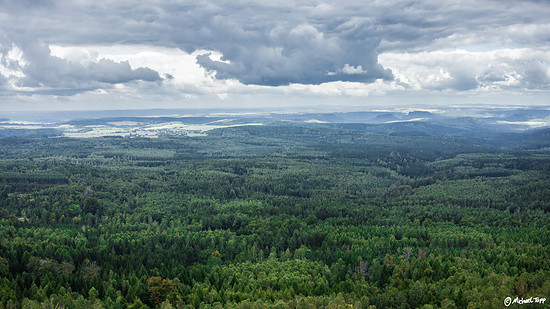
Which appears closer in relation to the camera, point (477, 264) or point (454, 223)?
point (477, 264)

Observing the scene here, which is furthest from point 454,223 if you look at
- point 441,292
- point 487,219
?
point 441,292

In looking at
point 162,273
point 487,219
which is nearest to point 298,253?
point 162,273

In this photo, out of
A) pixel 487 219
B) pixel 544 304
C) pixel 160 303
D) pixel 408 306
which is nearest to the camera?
pixel 544 304

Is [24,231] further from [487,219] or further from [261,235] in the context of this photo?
[487,219]

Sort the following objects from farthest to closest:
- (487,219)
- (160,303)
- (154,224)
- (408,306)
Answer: (487,219), (154,224), (160,303), (408,306)

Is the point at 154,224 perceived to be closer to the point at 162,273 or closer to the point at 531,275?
the point at 162,273

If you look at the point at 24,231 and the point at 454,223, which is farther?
the point at 454,223

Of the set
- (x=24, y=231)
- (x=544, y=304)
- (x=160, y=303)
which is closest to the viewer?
(x=544, y=304)

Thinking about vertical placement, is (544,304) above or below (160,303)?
above

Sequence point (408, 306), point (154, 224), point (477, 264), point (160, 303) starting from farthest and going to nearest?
1. point (154, 224)
2. point (477, 264)
3. point (160, 303)
4. point (408, 306)
